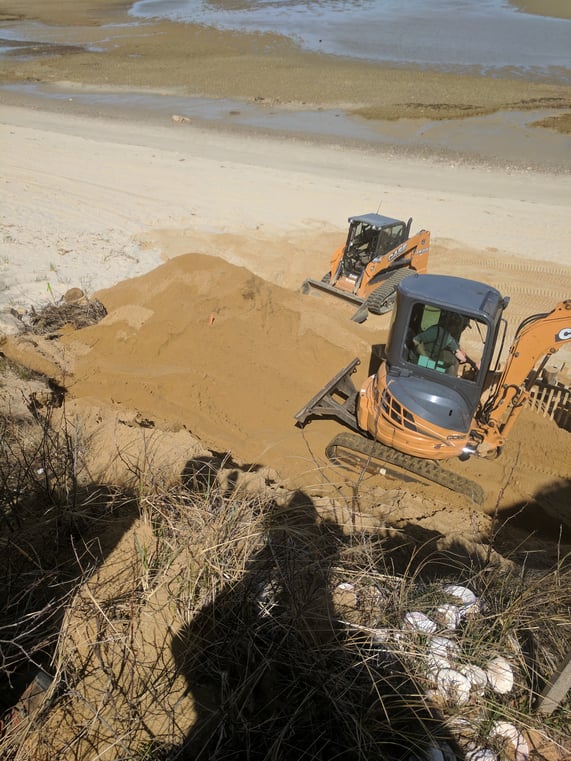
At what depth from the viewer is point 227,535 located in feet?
11.0

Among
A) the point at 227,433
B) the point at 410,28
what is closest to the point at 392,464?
the point at 227,433

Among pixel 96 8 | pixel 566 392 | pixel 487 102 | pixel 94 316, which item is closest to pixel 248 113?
pixel 487 102

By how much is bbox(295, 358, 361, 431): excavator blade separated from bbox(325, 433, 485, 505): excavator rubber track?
41 centimetres

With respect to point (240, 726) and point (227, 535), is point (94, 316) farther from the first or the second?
point (240, 726)

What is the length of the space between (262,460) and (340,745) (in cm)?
429

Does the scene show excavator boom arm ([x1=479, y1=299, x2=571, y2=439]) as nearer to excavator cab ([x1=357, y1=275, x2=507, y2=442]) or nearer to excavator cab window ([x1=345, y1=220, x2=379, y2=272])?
excavator cab ([x1=357, y1=275, x2=507, y2=442])

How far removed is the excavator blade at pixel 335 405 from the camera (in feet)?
22.5

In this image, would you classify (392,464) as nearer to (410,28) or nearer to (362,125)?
(362,125)

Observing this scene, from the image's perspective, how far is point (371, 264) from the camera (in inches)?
420

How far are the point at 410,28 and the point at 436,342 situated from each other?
49.6 m

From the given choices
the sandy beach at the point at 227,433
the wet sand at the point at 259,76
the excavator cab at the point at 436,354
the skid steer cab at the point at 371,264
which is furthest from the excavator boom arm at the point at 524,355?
the wet sand at the point at 259,76

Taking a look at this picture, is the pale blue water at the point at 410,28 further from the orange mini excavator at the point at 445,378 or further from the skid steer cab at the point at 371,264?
the orange mini excavator at the point at 445,378

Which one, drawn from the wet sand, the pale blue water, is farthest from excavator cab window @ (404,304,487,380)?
the pale blue water

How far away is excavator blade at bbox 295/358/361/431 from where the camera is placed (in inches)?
269
